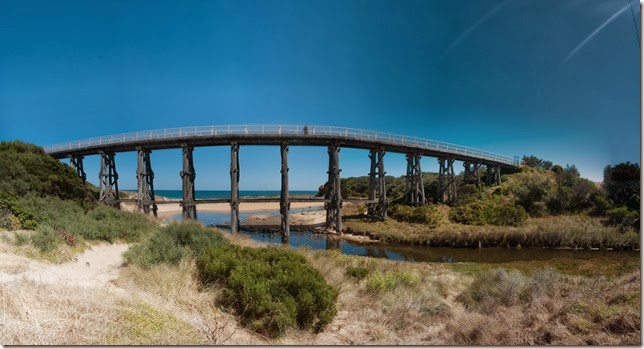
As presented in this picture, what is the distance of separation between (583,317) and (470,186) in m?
31.7

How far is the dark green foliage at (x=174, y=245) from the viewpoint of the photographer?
24.9ft

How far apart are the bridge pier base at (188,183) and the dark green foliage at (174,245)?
1438 cm

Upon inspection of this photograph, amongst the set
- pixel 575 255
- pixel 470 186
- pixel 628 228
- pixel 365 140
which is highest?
pixel 365 140

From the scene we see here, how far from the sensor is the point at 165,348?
328cm

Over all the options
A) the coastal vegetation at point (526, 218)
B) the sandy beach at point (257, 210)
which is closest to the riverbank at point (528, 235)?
the coastal vegetation at point (526, 218)

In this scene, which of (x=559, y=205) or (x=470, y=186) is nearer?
(x=559, y=205)

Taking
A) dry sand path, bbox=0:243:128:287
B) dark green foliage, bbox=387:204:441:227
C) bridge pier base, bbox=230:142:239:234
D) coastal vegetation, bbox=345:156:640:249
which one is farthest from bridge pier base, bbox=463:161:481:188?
dry sand path, bbox=0:243:128:287

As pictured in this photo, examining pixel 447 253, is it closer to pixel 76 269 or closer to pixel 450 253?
pixel 450 253

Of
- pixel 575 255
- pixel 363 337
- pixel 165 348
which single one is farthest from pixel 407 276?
pixel 575 255

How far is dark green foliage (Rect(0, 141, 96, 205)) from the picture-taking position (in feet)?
37.5

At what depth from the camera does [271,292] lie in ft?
18.4

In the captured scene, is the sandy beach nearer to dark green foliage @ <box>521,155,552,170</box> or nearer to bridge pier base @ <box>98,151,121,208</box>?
bridge pier base @ <box>98,151,121,208</box>

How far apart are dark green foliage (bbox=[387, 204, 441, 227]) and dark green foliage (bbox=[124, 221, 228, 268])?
67.0 feet

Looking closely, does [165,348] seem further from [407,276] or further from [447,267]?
[447,267]
